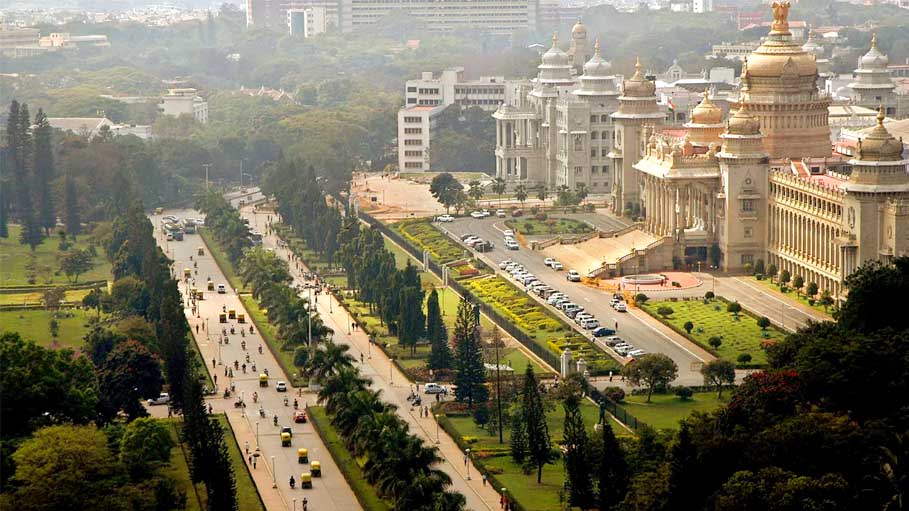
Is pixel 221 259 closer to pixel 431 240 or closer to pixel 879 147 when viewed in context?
pixel 431 240

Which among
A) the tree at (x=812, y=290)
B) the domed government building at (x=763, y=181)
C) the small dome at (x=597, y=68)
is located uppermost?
the small dome at (x=597, y=68)

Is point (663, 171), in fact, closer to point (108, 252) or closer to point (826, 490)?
point (108, 252)

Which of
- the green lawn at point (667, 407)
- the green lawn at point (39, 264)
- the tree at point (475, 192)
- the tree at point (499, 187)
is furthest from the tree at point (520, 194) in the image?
the green lawn at point (667, 407)

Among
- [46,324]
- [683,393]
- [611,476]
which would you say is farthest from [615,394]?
[46,324]

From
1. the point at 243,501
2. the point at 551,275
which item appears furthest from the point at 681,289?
the point at 243,501

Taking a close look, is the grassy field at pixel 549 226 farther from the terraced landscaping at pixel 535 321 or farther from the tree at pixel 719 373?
the tree at pixel 719 373

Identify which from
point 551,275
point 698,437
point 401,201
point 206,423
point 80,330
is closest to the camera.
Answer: point 698,437

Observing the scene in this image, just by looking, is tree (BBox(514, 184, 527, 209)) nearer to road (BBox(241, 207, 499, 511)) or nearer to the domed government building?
the domed government building
